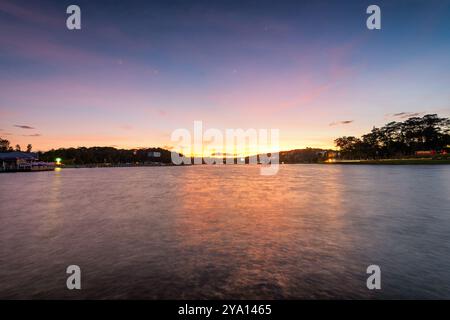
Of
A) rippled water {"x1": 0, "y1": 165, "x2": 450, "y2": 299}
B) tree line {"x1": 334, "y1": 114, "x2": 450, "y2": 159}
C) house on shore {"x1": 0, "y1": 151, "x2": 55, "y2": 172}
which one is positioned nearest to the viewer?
rippled water {"x1": 0, "y1": 165, "x2": 450, "y2": 299}

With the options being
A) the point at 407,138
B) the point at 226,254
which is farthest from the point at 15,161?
the point at 407,138

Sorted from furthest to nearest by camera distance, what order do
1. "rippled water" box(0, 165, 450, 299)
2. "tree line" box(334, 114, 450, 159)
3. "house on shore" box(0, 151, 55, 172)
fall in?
"tree line" box(334, 114, 450, 159), "house on shore" box(0, 151, 55, 172), "rippled water" box(0, 165, 450, 299)

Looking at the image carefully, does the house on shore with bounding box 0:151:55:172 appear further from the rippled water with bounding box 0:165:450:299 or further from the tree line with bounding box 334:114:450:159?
the tree line with bounding box 334:114:450:159

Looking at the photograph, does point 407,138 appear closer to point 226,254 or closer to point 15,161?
point 226,254

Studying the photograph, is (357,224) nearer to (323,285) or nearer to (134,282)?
(323,285)

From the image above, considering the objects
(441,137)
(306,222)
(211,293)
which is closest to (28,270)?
(211,293)

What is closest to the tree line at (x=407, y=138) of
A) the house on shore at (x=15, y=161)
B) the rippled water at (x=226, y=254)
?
the rippled water at (x=226, y=254)

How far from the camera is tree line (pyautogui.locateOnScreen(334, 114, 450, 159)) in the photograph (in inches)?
6407

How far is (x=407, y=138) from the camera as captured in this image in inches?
6777

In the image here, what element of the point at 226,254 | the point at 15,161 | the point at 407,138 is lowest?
the point at 226,254

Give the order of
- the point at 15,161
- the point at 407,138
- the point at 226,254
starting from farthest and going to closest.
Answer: the point at 407,138 → the point at 15,161 → the point at 226,254

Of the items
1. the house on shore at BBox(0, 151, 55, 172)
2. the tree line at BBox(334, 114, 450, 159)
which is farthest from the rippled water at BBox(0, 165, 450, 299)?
the tree line at BBox(334, 114, 450, 159)

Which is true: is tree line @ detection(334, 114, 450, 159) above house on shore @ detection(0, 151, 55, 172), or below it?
above

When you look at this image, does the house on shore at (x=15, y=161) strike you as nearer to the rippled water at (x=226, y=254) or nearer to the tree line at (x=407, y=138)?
the rippled water at (x=226, y=254)
